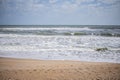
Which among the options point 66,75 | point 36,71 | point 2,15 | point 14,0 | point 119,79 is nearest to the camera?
point 119,79

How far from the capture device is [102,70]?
7.85 ft

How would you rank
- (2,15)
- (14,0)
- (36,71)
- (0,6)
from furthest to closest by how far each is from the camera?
1. (14,0)
2. (2,15)
3. (0,6)
4. (36,71)

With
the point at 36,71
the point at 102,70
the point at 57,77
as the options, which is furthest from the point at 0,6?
the point at 102,70

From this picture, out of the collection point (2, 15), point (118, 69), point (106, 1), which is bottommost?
point (118, 69)

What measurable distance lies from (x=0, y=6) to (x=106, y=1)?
3.18 m

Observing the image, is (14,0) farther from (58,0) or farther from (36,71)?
(36,71)

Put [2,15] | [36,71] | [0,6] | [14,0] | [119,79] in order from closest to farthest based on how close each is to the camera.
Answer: [119,79] < [36,71] < [0,6] < [2,15] < [14,0]

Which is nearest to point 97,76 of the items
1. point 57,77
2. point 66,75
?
point 66,75

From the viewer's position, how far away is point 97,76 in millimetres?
2127

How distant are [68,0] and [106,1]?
1.47 meters

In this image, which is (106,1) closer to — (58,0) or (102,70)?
(58,0)

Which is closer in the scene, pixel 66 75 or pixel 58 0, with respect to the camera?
pixel 66 75

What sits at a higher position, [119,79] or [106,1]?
[106,1]

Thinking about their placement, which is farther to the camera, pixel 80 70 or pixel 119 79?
pixel 80 70
